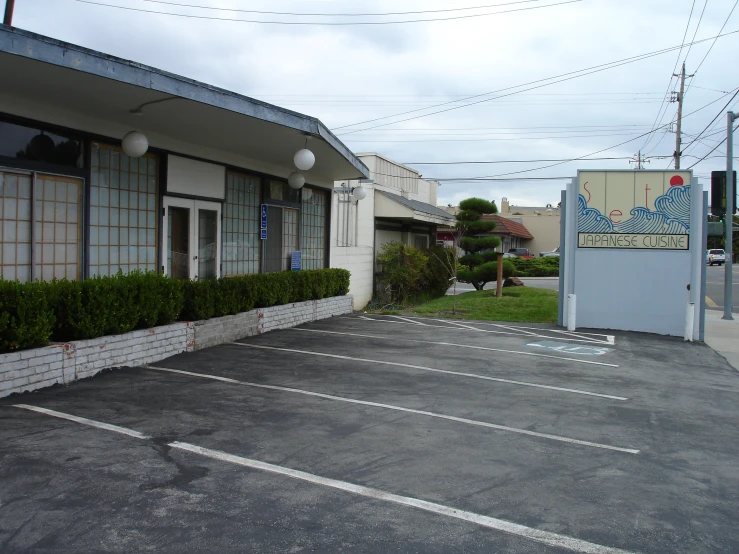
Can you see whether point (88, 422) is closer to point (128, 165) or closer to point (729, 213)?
point (128, 165)

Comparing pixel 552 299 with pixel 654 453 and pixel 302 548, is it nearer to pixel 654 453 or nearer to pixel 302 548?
pixel 654 453

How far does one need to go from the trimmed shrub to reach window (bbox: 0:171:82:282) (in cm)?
140

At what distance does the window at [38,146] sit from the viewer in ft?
26.7

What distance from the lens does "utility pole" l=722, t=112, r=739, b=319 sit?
1727cm

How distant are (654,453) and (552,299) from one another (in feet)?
46.8

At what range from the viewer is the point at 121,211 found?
10.1 meters

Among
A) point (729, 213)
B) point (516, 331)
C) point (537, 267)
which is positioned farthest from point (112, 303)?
point (537, 267)

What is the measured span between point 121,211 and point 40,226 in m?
1.58

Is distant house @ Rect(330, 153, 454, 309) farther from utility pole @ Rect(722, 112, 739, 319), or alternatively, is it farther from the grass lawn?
utility pole @ Rect(722, 112, 739, 319)

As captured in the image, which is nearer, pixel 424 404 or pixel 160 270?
pixel 424 404

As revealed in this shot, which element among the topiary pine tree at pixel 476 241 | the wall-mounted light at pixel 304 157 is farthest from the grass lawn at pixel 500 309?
the wall-mounted light at pixel 304 157

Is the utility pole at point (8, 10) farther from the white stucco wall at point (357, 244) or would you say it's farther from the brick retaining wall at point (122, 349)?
the brick retaining wall at point (122, 349)

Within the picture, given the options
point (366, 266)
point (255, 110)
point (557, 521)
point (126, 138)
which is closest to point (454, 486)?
point (557, 521)

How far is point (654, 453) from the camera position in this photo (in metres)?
6.01
